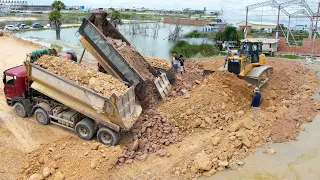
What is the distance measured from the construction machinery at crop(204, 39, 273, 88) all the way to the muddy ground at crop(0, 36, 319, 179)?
71 cm

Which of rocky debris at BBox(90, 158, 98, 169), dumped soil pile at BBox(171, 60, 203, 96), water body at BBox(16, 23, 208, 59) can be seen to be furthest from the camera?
water body at BBox(16, 23, 208, 59)

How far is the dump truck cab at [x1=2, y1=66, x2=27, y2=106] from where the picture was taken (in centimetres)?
965

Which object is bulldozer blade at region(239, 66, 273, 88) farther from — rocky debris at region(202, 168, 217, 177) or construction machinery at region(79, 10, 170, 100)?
rocky debris at region(202, 168, 217, 177)

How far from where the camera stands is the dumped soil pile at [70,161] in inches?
274

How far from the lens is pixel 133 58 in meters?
11.0

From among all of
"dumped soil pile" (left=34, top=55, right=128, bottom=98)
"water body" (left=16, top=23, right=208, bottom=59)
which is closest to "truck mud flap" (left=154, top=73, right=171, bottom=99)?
"dumped soil pile" (left=34, top=55, right=128, bottom=98)

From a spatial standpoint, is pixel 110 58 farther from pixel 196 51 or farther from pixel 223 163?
→ pixel 196 51

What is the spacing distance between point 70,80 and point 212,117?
4.53 metres

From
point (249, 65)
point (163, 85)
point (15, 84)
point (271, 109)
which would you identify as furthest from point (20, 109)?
point (249, 65)

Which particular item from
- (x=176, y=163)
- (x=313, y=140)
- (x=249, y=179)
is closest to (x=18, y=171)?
(x=176, y=163)

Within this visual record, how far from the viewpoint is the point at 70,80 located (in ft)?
27.0

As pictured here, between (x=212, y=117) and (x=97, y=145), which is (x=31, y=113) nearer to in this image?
(x=97, y=145)

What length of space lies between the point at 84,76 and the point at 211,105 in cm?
418

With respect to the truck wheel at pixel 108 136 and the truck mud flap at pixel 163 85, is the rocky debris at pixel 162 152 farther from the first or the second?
the truck mud flap at pixel 163 85
